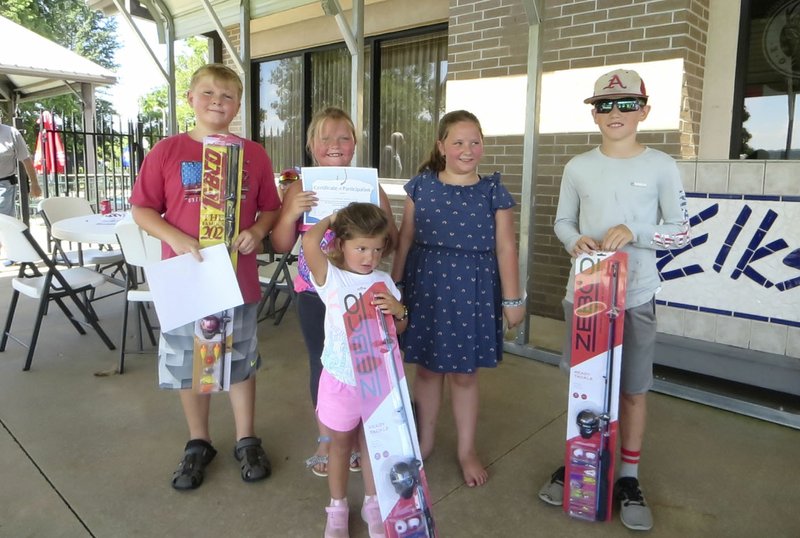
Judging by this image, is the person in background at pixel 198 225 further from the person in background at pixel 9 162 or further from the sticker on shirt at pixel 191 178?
the person in background at pixel 9 162

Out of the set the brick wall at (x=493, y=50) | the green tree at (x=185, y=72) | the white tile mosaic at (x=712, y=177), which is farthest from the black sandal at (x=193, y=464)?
the green tree at (x=185, y=72)

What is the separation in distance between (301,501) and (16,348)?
9.45 ft

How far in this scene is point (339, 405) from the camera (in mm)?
1841

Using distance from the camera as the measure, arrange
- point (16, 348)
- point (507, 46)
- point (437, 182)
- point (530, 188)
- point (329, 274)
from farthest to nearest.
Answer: point (507, 46) → point (16, 348) → point (530, 188) → point (437, 182) → point (329, 274)

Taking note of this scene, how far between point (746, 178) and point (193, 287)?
2.74m

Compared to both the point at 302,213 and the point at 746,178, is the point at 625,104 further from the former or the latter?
the point at 746,178

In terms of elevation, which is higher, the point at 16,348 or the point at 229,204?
the point at 229,204

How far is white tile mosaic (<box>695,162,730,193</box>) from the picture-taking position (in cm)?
305

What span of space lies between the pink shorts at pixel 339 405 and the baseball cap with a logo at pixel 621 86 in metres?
1.26

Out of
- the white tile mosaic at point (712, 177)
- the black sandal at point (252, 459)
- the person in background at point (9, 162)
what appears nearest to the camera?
the black sandal at point (252, 459)

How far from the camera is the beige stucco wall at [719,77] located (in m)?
4.07

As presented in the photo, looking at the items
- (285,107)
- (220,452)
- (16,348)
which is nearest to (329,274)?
(220,452)

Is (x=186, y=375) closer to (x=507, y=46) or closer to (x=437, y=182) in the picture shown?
(x=437, y=182)

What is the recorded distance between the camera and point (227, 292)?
2121mm
